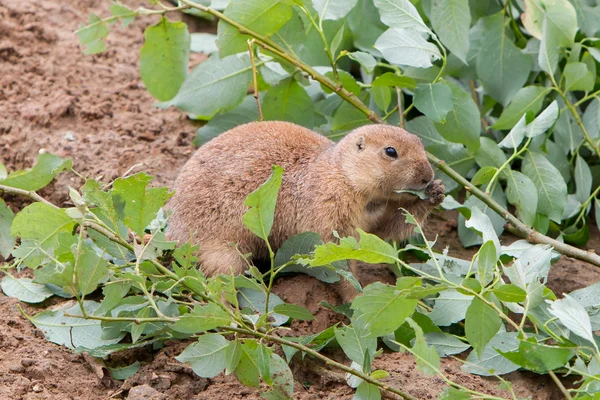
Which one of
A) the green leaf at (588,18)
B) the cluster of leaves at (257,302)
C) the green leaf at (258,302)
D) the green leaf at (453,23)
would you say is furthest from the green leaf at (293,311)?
the green leaf at (588,18)

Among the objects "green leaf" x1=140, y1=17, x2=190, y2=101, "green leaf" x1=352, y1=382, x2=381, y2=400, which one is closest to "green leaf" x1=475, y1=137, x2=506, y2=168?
"green leaf" x1=140, y1=17, x2=190, y2=101

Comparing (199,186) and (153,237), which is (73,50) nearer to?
(199,186)

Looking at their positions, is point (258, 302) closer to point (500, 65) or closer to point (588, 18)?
point (500, 65)

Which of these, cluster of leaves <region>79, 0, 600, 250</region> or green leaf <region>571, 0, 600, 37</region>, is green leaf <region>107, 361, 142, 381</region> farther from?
green leaf <region>571, 0, 600, 37</region>

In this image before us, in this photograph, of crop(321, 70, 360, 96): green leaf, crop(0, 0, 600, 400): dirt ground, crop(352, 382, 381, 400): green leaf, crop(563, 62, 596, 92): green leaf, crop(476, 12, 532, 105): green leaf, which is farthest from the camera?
crop(476, 12, 532, 105): green leaf

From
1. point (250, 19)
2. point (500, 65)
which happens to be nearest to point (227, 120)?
point (250, 19)

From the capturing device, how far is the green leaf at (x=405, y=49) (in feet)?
15.4

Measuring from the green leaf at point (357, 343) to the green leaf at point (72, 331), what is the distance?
3.77ft

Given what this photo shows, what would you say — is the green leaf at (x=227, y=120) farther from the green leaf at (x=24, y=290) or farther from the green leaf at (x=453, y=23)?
the green leaf at (x=24, y=290)

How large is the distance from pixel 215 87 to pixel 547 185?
2.23m

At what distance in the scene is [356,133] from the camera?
195 inches

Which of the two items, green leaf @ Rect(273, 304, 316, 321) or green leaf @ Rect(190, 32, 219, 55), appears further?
green leaf @ Rect(190, 32, 219, 55)

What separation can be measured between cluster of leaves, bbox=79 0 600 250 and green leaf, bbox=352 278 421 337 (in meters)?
1.52

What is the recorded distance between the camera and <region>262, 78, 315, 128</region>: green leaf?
545 cm
